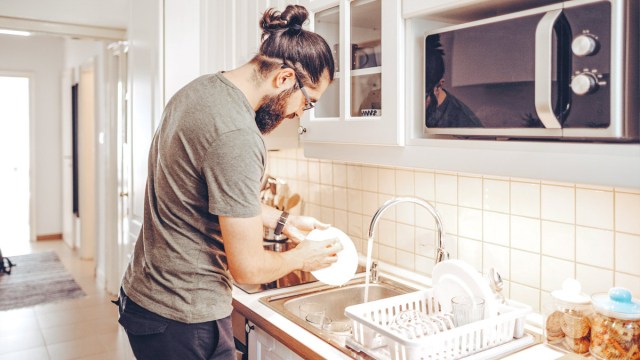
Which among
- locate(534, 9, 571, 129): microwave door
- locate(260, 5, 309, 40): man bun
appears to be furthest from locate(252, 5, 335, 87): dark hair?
locate(534, 9, 571, 129): microwave door

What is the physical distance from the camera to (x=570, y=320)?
1.28m

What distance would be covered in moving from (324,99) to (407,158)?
440 millimetres

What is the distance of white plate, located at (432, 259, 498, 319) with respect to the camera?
132 centimetres

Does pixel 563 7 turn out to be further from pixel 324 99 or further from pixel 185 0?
pixel 185 0

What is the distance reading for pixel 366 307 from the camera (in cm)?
140

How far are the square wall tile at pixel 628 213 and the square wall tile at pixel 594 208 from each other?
0.06 feet

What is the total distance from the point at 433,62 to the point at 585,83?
439 mm

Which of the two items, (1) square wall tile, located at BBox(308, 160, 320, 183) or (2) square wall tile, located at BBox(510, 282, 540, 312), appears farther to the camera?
(1) square wall tile, located at BBox(308, 160, 320, 183)

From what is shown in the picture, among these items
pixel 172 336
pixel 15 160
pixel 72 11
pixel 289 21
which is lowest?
pixel 172 336

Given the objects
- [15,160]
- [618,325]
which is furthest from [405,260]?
[15,160]

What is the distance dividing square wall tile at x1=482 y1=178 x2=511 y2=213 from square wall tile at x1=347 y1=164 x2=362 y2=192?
62 cm

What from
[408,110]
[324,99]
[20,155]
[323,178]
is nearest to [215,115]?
[408,110]

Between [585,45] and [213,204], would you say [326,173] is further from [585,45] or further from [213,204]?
[585,45]

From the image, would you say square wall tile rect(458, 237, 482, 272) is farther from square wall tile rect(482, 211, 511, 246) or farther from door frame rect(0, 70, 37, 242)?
door frame rect(0, 70, 37, 242)
